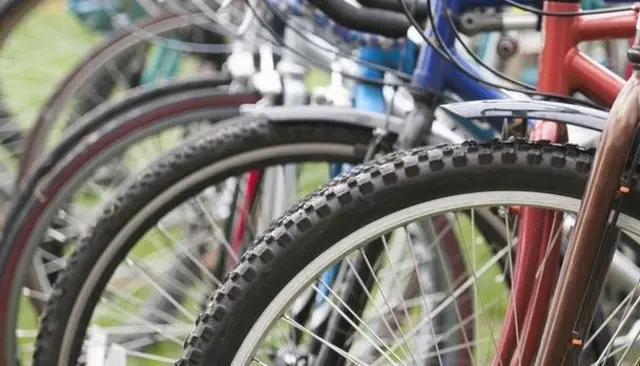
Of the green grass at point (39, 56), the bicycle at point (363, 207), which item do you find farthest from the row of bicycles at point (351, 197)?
the green grass at point (39, 56)

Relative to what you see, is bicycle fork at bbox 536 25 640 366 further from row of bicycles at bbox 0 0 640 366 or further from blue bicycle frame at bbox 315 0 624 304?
blue bicycle frame at bbox 315 0 624 304

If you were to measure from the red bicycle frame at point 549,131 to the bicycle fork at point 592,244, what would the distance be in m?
0.10

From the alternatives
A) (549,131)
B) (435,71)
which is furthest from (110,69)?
(549,131)

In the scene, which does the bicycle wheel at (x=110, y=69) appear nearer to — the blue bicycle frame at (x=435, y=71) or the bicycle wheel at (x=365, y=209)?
the blue bicycle frame at (x=435, y=71)

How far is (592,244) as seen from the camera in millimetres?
1186

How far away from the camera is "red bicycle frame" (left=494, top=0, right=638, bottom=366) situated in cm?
132

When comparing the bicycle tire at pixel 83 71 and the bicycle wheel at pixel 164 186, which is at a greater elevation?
the bicycle tire at pixel 83 71

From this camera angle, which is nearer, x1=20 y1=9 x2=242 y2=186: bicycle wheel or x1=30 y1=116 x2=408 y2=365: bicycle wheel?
x1=30 y1=116 x2=408 y2=365: bicycle wheel

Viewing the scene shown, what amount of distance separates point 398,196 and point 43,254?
3.60 ft

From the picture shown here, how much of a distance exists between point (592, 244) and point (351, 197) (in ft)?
0.89

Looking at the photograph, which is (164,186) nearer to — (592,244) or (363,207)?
(363,207)

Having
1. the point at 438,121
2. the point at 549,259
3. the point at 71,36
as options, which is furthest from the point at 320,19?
the point at 71,36

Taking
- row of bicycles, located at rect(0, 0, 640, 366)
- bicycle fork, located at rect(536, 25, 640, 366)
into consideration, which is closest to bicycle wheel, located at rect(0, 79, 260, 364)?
row of bicycles, located at rect(0, 0, 640, 366)

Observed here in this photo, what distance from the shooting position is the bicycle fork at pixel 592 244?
3.86 feet
